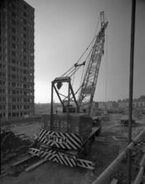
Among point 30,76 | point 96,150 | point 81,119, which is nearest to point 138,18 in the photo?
point 81,119

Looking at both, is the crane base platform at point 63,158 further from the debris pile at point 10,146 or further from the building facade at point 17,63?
the building facade at point 17,63

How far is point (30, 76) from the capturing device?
104ft

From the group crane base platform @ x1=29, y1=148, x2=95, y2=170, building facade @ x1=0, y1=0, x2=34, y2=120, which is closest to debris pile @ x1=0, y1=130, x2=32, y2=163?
crane base platform @ x1=29, y1=148, x2=95, y2=170

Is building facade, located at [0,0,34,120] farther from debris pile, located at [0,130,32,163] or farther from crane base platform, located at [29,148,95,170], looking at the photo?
crane base platform, located at [29,148,95,170]

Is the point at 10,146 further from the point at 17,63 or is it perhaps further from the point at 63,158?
the point at 17,63

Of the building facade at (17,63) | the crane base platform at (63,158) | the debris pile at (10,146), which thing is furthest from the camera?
the building facade at (17,63)

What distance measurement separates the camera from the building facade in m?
25.7

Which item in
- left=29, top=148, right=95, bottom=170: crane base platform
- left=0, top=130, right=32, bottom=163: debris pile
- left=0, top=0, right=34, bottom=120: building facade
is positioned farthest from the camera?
left=0, top=0, right=34, bottom=120: building facade

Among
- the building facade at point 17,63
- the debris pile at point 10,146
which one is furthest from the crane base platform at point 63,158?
the building facade at point 17,63

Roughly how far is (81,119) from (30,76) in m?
29.2

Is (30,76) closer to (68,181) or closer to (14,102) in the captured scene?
(14,102)

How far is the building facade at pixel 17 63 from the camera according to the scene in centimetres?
2572

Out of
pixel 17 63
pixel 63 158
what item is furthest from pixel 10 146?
pixel 17 63

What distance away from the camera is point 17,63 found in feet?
94.5
